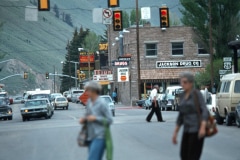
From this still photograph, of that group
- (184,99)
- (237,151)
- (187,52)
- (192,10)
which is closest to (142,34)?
(187,52)

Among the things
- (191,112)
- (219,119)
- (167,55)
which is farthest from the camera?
(167,55)

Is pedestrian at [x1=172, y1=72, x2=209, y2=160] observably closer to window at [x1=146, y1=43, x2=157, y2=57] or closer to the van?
the van

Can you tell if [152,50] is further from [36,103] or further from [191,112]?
[191,112]

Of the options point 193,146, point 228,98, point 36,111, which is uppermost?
point 228,98

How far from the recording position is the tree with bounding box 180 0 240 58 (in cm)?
6269

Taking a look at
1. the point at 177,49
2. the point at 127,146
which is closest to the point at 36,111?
the point at 127,146

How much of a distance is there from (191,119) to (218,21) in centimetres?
5011

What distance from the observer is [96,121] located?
42.9ft

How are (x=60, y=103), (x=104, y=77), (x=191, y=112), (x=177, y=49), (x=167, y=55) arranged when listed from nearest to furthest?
(x=191, y=112) → (x=60, y=103) → (x=177, y=49) → (x=167, y=55) → (x=104, y=77)

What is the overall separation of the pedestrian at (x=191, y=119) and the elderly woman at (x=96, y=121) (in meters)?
1.29

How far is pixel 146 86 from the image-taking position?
274 feet

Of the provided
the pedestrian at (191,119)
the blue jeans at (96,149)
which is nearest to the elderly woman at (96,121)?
the blue jeans at (96,149)

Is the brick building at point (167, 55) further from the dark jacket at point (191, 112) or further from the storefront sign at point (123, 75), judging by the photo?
the dark jacket at point (191, 112)

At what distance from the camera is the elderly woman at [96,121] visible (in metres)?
13.0
